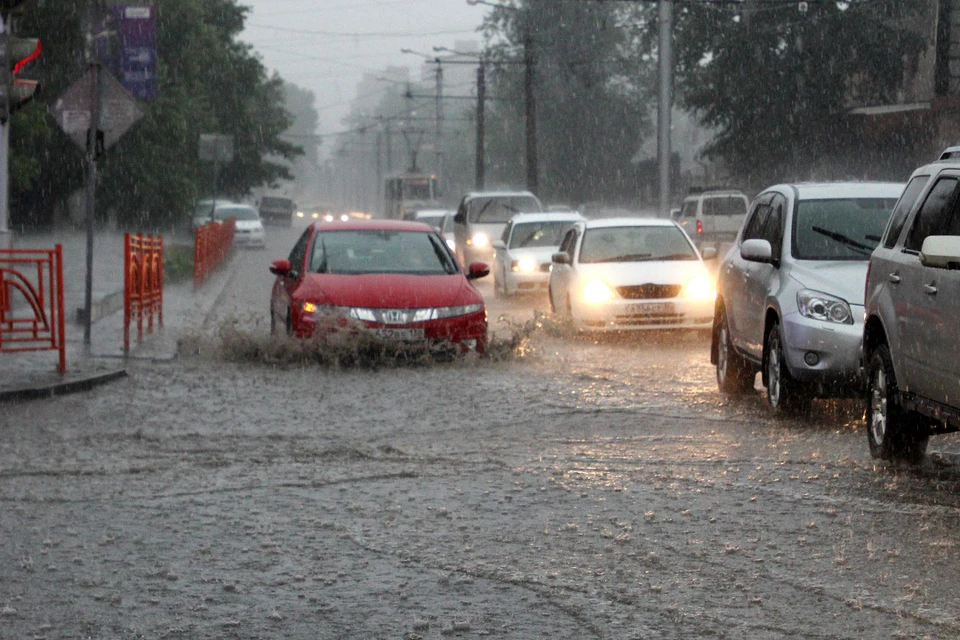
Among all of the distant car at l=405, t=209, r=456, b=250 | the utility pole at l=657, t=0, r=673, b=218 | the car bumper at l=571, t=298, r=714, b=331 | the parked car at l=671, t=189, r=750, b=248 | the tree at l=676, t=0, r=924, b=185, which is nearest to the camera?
the car bumper at l=571, t=298, r=714, b=331

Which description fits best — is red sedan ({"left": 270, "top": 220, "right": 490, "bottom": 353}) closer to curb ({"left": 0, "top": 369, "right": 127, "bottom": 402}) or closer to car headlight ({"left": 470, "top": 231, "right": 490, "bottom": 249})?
curb ({"left": 0, "top": 369, "right": 127, "bottom": 402})

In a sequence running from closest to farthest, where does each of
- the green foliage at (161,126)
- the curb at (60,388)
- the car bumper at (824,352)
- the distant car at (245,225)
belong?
the car bumper at (824,352)
the curb at (60,388)
the green foliage at (161,126)
the distant car at (245,225)

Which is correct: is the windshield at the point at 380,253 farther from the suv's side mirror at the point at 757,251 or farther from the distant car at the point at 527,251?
the distant car at the point at 527,251

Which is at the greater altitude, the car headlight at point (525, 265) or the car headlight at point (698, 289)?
the car headlight at point (698, 289)

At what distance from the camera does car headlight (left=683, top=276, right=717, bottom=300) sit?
17.1 metres

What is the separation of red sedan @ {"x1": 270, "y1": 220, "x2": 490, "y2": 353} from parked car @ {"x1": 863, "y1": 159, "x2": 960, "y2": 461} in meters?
5.73

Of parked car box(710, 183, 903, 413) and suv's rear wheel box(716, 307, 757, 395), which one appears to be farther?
suv's rear wheel box(716, 307, 757, 395)

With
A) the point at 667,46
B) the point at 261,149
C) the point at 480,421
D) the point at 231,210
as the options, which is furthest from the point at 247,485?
the point at 261,149

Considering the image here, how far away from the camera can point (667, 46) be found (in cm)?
3419

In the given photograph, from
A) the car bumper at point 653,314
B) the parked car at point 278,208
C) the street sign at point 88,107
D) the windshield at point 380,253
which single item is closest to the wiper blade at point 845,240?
the windshield at point 380,253

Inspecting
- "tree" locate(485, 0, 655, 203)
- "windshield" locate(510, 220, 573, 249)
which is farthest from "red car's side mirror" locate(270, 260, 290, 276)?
"tree" locate(485, 0, 655, 203)

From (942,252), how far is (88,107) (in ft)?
34.2

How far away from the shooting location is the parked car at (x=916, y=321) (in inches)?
294

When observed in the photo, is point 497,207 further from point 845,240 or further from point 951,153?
point 951,153
